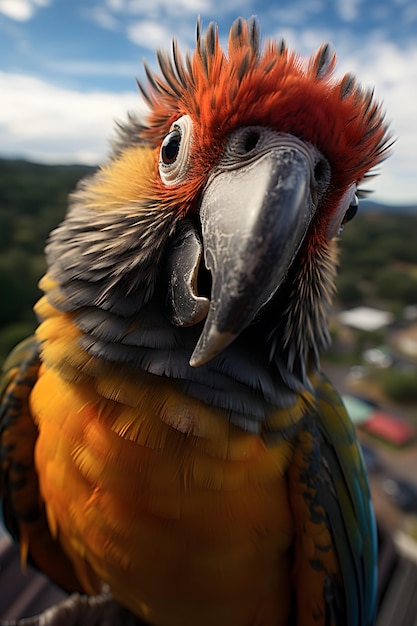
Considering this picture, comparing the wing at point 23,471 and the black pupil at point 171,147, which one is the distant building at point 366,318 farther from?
the black pupil at point 171,147

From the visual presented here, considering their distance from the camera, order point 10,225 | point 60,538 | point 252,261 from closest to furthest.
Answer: point 252,261 → point 60,538 → point 10,225

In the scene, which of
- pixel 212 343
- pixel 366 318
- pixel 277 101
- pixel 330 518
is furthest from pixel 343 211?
pixel 366 318

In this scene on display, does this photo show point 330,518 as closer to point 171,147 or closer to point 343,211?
point 343,211

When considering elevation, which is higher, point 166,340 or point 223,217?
point 223,217

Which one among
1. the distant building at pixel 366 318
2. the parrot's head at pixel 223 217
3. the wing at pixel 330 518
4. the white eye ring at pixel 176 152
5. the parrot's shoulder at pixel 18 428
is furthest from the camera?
the distant building at pixel 366 318

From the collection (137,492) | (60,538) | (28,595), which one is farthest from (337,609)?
(28,595)

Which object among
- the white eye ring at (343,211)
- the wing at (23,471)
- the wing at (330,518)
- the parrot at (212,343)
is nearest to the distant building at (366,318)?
the wing at (330,518)

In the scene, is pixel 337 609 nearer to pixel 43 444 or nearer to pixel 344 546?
pixel 344 546
